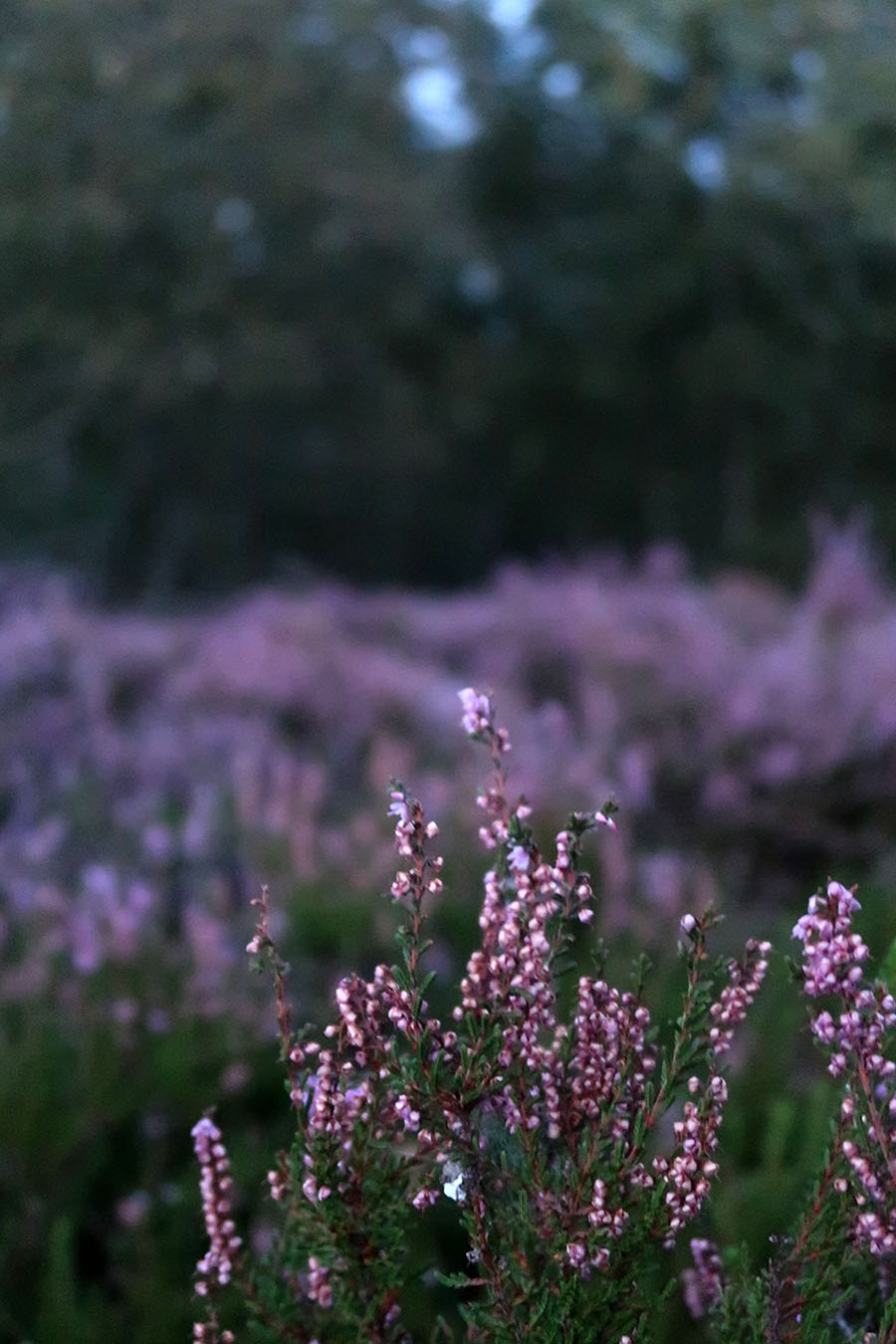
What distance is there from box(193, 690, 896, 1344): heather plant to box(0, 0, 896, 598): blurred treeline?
13.3 m

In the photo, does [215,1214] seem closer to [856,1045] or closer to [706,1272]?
[706,1272]

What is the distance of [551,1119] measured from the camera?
1.39 metres

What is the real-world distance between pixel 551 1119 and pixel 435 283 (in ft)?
59.2

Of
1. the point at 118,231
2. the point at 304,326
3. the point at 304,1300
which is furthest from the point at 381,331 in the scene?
the point at 304,1300

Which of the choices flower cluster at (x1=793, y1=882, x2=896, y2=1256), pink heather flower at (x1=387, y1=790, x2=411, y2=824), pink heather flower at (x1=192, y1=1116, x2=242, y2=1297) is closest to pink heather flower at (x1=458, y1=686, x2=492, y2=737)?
pink heather flower at (x1=387, y1=790, x2=411, y2=824)

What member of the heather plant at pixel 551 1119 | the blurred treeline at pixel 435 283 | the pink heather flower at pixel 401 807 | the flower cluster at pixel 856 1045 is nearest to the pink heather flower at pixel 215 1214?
the heather plant at pixel 551 1119

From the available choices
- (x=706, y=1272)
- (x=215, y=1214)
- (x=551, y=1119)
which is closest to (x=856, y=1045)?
(x=551, y=1119)

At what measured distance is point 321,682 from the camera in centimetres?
707

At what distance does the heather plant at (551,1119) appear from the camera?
130cm

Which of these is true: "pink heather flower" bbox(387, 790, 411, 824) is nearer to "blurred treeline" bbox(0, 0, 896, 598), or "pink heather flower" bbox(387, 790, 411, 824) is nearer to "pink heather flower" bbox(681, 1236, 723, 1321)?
"pink heather flower" bbox(681, 1236, 723, 1321)

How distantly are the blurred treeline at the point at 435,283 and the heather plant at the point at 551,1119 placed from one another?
1328 centimetres

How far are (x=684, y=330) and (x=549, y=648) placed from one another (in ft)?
46.0

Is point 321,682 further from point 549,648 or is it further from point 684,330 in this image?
point 684,330

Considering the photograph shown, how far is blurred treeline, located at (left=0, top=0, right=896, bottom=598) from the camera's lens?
14.4 meters
